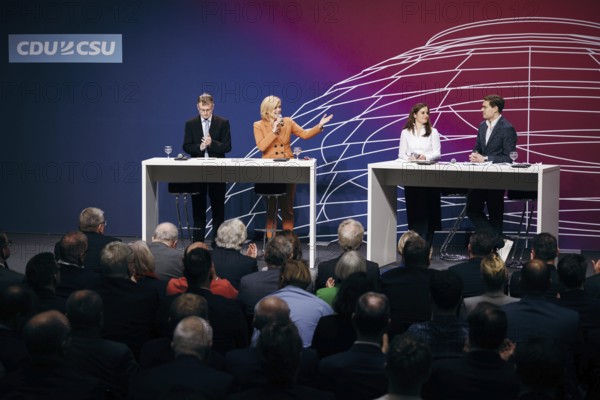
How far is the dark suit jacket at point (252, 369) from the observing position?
3.48 m

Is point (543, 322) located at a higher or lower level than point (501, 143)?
lower

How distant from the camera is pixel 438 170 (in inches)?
316

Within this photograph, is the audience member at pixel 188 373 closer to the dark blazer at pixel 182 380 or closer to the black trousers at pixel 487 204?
the dark blazer at pixel 182 380

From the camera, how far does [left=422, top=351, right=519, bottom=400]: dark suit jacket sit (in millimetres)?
3326

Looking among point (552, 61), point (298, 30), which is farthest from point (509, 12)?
point (298, 30)

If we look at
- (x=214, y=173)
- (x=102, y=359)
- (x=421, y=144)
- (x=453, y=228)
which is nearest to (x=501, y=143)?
(x=421, y=144)

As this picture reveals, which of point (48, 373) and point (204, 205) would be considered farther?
point (204, 205)

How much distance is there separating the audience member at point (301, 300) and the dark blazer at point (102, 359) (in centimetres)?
86

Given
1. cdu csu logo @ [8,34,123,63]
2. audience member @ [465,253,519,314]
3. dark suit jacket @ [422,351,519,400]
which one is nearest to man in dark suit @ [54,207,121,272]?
audience member @ [465,253,519,314]

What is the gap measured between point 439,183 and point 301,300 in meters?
4.14

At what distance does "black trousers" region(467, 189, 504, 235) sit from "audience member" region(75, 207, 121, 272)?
392cm

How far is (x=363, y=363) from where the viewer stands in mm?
3502

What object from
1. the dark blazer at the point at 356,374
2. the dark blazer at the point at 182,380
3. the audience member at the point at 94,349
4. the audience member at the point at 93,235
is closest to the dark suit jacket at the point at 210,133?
the audience member at the point at 93,235

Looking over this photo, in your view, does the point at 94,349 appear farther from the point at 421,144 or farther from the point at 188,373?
the point at 421,144
